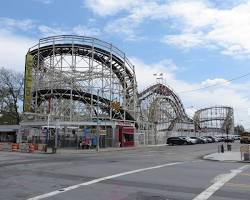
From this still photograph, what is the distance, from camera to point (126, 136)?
6303 centimetres

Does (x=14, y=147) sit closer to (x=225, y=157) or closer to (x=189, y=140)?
(x=225, y=157)

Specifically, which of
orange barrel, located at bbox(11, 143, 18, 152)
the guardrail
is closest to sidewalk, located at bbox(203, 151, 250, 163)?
the guardrail

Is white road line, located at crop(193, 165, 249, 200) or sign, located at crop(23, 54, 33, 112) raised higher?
sign, located at crop(23, 54, 33, 112)

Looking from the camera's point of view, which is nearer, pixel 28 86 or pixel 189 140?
pixel 28 86

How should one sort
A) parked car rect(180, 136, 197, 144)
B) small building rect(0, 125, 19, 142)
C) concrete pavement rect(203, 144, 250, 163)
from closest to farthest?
1. concrete pavement rect(203, 144, 250, 163)
2. small building rect(0, 125, 19, 142)
3. parked car rect(180, 136, 197, 144)

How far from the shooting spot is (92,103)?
205 ft

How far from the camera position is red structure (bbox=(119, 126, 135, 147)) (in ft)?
201

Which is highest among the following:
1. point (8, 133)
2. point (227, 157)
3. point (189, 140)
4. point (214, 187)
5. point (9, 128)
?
point (9, 128)

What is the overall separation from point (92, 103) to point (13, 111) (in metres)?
28.0

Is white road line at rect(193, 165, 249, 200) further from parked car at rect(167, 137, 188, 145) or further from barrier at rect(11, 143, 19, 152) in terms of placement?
parked car at rect(167, 137, 188, 145)

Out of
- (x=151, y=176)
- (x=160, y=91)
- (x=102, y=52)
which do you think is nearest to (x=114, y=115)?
(x=102, y=52)

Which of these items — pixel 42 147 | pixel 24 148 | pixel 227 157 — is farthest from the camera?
pixel 24 148

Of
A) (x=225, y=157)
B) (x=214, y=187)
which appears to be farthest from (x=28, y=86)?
(x=214, y=187)

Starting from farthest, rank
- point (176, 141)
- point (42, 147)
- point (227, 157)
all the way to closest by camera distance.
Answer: point (176, 141), point (42, 147), point (227, 157)
